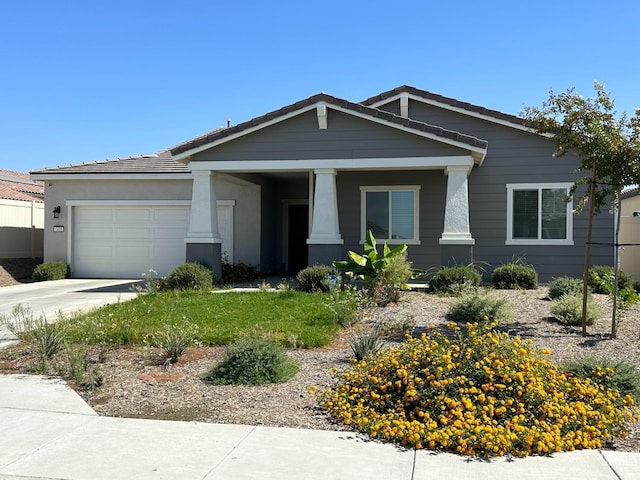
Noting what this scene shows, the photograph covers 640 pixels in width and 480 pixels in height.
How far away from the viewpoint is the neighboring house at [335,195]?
569 inches

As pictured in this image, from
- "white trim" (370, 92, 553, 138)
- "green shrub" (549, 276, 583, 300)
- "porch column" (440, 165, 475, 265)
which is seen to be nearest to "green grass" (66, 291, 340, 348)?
"porch column" (440, 165, 475, 265)

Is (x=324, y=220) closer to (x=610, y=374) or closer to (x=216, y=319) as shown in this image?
(x=216, y=319)

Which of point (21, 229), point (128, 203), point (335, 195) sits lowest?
point (21, 229)

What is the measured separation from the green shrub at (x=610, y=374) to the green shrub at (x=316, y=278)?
23.9ft

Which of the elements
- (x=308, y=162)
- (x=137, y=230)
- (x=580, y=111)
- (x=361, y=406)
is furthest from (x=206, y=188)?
(x=361, y=406)

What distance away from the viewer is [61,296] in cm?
1423

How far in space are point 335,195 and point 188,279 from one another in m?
4.03

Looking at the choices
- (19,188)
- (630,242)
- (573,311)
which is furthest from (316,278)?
(19,188)

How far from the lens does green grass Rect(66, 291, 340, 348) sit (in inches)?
344

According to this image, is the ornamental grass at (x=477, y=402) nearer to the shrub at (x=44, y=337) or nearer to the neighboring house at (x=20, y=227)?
the shrub at (x=44, y=337)

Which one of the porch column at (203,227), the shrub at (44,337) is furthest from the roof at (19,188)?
the shrub at (44,337)

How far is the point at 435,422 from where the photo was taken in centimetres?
518

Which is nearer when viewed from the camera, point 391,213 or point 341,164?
point 341,164

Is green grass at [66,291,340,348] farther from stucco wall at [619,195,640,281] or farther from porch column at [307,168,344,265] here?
stucco wall at [619,195,640,281]
